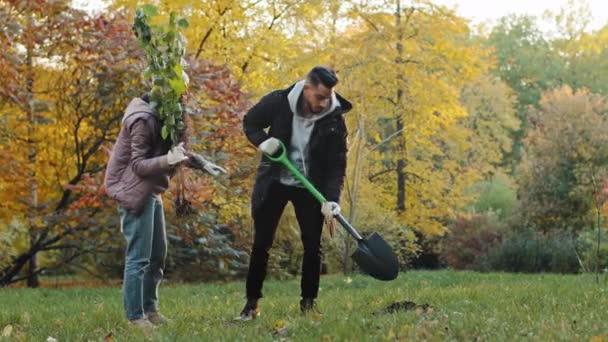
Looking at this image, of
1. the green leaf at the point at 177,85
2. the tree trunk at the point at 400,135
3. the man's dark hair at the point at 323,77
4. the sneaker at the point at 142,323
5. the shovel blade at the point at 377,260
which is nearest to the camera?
the sneaker at the point at 142,323

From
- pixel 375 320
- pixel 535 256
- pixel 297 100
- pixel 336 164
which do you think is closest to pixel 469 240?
pixel 535 256

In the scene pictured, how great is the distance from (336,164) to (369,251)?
0.68 metres

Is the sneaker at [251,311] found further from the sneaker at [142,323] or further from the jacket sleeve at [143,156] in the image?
the jacket sleeve at [143,156]

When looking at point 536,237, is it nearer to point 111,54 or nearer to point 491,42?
point 111,54

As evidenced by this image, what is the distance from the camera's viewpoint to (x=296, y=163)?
5.92 meters

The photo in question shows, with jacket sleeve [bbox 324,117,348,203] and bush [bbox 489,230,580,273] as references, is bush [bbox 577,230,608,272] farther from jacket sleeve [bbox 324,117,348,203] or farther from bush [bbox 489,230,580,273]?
jacket sleeve [bbox 324,117,348,203]

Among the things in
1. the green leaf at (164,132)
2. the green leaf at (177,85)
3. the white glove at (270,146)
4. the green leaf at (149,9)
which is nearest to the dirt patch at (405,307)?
the white glove at (270,146)

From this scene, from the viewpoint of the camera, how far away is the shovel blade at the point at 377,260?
19.0 feet

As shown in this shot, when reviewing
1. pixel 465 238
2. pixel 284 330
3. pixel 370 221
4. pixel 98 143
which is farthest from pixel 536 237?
pixel 284 330

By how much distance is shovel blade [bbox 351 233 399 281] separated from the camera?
5805 millimetres

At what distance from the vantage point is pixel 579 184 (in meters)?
23.0

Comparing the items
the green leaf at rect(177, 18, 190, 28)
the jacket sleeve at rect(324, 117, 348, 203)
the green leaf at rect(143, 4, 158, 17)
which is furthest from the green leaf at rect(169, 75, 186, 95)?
the jacket sleeve at rect(324, 117, 348, 203)

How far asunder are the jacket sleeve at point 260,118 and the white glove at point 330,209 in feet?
2.26

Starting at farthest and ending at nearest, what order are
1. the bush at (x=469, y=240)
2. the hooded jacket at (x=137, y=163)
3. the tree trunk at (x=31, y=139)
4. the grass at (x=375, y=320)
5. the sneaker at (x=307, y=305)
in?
the bush at (x=469, y=240)
the tree trunk at (x=31, y=139)
the sneaker at (x=307, y=305)
the hooded jacket at (x=137, y=163)
the grass at (x=375, y=320)
